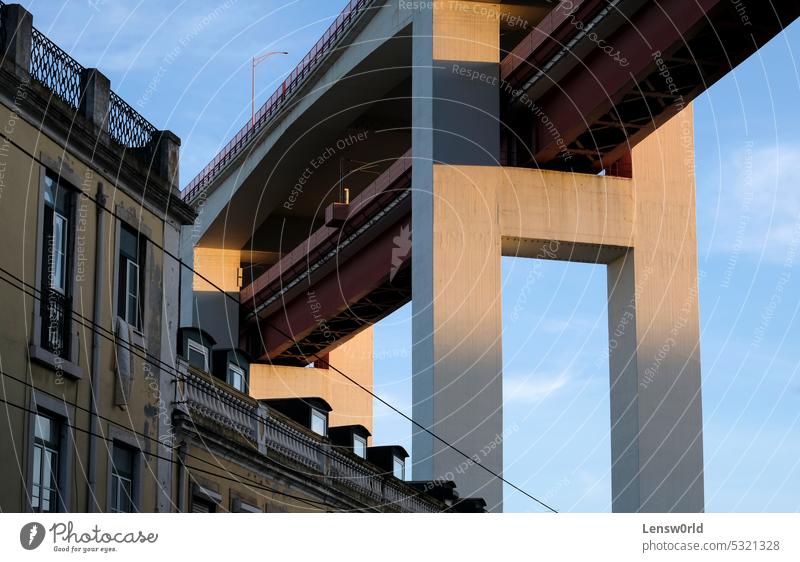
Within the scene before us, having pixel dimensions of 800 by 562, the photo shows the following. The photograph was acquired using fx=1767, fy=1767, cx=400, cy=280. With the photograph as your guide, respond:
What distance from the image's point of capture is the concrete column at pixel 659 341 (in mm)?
56875

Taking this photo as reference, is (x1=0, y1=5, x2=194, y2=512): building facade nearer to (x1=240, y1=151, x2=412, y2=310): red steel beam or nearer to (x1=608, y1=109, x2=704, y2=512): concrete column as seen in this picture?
(x1=608, y1=109, x2=704, y2=512): concrete column

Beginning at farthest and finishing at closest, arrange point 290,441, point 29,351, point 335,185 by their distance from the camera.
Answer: point 335,185 → point 290,441 → point 29,351

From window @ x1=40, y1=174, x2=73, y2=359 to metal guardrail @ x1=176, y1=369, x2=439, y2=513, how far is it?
4.38 metres

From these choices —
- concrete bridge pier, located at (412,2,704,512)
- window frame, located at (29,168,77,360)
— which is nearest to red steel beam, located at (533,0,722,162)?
concrete bridge pier, located at (412,2,704,512)

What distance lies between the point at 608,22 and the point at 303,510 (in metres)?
19.5

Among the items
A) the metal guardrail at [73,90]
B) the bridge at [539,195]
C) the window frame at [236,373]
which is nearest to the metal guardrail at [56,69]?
the metal guardrail at [73,90]

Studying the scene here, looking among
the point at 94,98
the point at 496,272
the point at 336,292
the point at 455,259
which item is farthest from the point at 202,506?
the point at 336,292

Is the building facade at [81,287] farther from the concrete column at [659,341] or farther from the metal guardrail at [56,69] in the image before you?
the concrete column at [659,341]

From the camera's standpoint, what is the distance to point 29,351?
27156 mm

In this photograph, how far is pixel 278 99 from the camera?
71562mm

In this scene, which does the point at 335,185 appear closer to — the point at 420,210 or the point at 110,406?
the point at 420,210

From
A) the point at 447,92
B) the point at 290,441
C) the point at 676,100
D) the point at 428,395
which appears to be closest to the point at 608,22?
the point at 676,100

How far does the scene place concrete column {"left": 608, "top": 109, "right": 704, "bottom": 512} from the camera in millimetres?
56875
